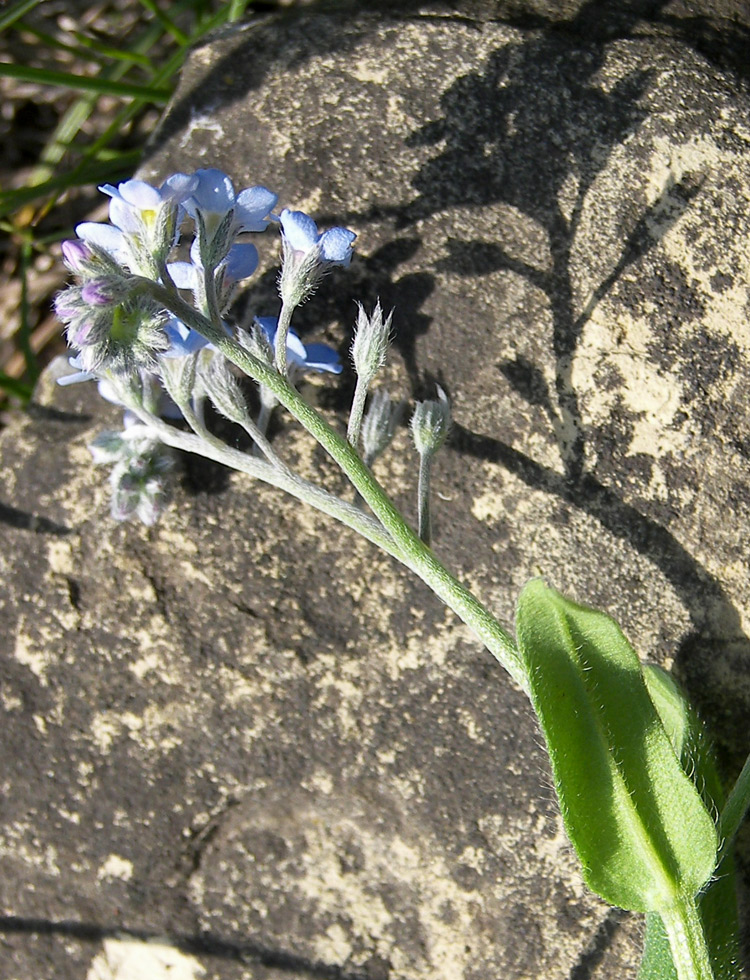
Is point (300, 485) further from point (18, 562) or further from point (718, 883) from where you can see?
point (718, 883)

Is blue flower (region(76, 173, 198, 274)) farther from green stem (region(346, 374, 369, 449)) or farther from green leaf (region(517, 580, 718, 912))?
green leaf (region(517, 580, 718, 912))

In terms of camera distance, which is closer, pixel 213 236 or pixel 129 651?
pixel 213 236

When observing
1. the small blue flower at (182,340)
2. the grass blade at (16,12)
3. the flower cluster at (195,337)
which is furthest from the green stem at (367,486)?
the grass blade at (16,12)

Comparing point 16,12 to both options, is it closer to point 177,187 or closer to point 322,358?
point 177,187

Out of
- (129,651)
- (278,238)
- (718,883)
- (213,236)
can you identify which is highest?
(213,236)

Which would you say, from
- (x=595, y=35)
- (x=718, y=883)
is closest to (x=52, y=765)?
(x=718, y=883)

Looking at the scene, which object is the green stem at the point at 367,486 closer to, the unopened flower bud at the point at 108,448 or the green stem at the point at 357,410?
the green stem at the point at 357,410
